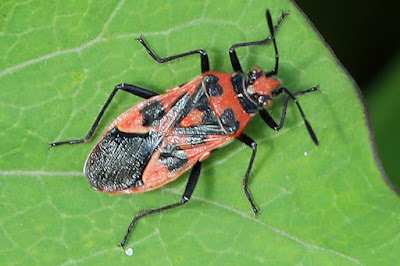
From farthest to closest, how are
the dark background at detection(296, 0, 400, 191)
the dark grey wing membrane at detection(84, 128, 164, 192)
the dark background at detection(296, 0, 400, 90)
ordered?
the dark background at detection(296, 0, 400, 90), the dark background at detection(296, 0, 400, 191), the dark grey wing membrane at detection(84, 128, 164, 192)

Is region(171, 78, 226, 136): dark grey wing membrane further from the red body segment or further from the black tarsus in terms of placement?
the black tarsus

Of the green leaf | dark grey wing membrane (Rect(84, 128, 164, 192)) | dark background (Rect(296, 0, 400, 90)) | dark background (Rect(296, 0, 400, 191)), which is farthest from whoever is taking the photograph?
dark background (Rect(296, 0, 400, 90))

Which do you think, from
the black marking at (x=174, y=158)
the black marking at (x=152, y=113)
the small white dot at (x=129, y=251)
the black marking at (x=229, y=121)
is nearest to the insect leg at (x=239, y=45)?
the black marking at (x=229, y=121)

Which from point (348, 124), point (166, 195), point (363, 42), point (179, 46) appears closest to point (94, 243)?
point (166, 195)

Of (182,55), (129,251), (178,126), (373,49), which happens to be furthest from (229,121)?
(373,49)

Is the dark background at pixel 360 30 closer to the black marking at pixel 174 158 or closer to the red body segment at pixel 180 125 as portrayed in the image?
the red body segment at pixel 180 125

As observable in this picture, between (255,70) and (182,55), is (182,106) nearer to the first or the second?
(182,55)

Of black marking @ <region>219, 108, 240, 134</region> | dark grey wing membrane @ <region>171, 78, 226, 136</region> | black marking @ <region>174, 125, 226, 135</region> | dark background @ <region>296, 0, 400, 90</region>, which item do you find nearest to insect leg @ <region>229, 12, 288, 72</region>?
dark grey wing membrane @ <region>171, 78, 226, 136</region>
